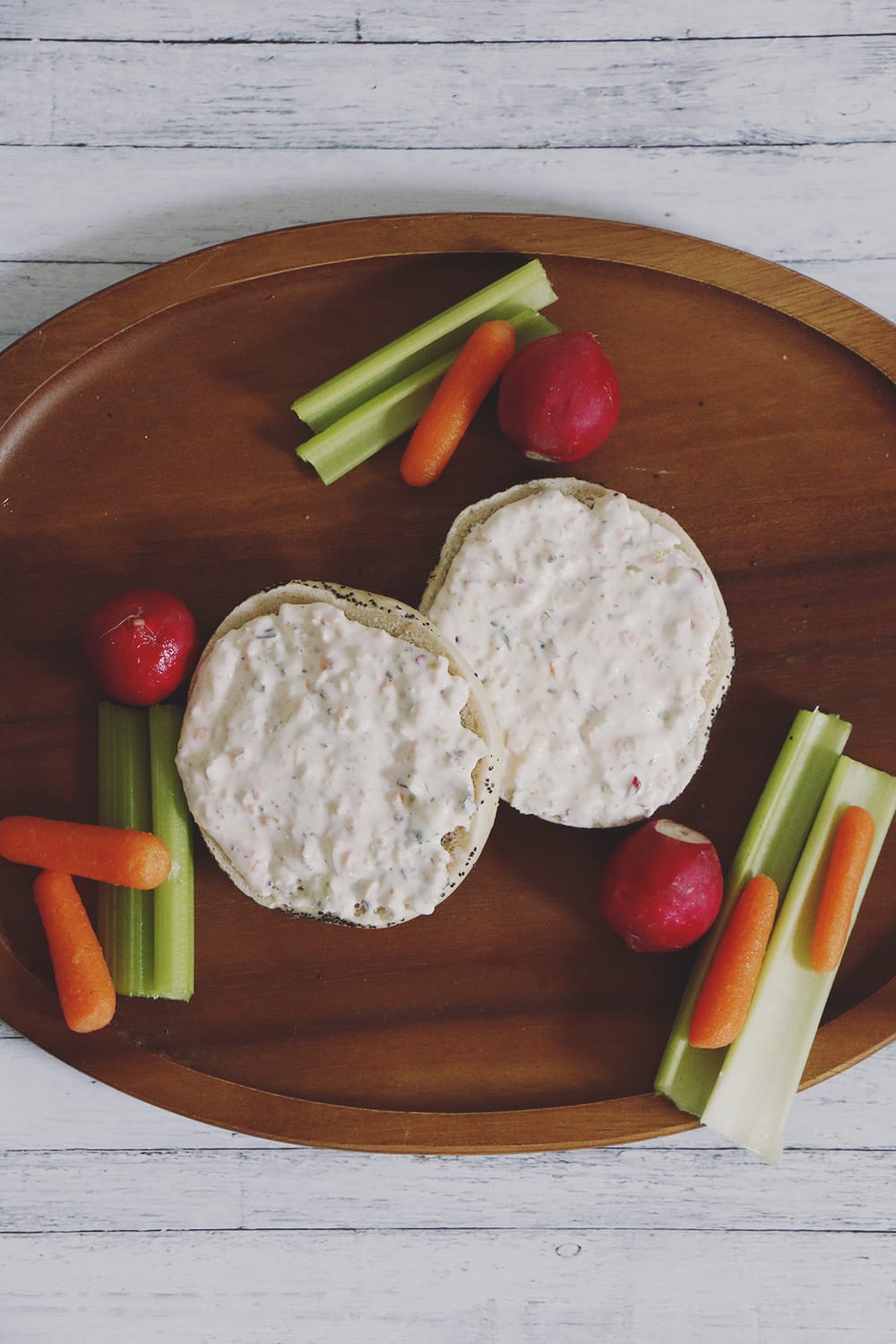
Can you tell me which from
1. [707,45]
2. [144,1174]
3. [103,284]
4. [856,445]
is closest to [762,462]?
[856,445]

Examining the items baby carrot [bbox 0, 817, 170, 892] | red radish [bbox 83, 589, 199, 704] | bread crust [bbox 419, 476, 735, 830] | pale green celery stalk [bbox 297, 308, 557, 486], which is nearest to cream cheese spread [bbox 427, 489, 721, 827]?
bread crust [bbox 419, 476, 735, 830]

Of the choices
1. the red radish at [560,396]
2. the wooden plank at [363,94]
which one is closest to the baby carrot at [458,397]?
the red radish at [560,396]

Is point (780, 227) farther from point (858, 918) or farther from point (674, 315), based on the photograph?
point (858, 918)

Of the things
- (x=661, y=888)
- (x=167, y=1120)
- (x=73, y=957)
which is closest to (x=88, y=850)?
(x=73, y=957)

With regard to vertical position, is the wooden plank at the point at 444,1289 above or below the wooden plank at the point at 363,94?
below

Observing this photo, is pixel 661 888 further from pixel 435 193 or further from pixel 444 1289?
pixel 435 193

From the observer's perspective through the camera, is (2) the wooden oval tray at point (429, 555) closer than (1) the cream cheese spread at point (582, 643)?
No

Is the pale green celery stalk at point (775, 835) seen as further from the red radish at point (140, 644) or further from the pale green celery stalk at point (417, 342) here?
the red radish at point (140, 644)
